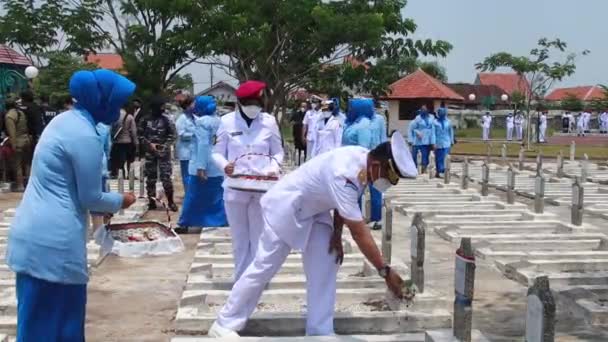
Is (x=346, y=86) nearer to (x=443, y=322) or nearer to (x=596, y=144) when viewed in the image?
(x=443, y=322)

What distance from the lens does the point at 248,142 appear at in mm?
6574

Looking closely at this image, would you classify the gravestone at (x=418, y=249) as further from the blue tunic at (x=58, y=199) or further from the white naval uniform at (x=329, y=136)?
the white naval uniform at (x=329, y=136)

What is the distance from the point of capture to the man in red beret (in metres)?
6.38

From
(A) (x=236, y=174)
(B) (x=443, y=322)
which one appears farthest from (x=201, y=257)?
(B) (x=443, y=322)

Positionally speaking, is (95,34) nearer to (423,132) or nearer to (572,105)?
(423,132)

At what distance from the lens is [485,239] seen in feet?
33.0

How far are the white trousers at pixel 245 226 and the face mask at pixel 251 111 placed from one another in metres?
0.67

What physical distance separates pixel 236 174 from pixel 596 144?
3516 cm

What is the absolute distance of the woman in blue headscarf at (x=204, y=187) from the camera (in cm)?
1016

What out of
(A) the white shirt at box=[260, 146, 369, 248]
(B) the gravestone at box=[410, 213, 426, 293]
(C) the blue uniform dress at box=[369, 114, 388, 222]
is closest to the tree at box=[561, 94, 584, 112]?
(C) the blue uniform dress at box=[369, 114, 388, 222]

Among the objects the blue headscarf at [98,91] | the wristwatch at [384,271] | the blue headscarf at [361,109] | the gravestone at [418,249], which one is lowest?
the gravestone at [418,249]

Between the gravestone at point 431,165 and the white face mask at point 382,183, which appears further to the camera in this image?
the gravestone at point 431,165

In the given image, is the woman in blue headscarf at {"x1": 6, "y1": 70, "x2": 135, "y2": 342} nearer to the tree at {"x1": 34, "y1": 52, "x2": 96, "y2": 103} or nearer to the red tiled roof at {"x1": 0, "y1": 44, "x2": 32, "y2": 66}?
the red tiled roof at {"x1": 0, "y1": 44, "x2": 32, "y2": 66}

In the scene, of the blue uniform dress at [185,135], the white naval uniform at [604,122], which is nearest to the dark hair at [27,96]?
the blue uniform dress at [185,135]
